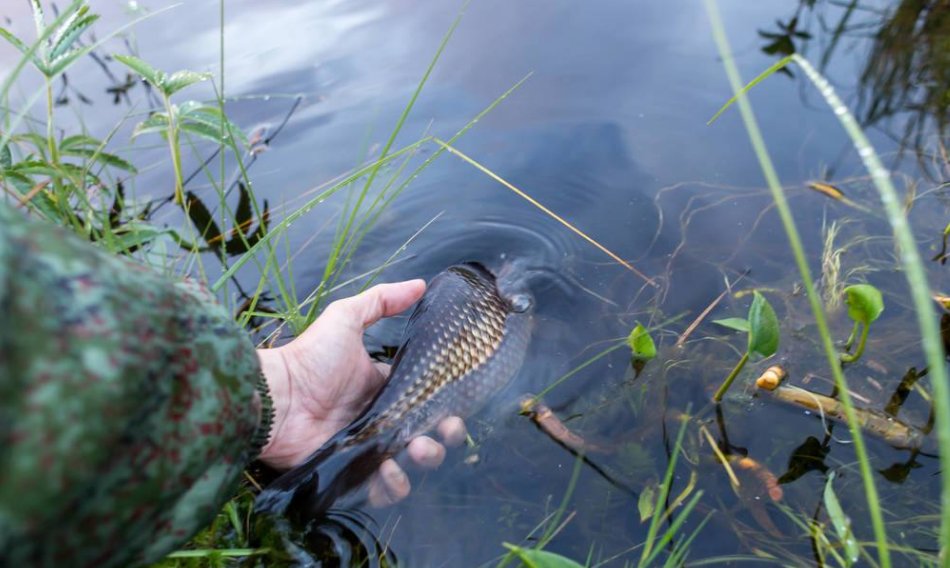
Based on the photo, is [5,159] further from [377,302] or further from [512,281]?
[512,281]

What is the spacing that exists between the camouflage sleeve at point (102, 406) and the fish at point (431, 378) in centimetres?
82

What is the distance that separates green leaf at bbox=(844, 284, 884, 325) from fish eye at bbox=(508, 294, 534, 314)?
141 cm

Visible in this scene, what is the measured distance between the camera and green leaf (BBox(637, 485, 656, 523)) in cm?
203

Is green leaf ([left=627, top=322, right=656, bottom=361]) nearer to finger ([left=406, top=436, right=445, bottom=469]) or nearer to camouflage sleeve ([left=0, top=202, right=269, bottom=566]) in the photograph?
finger ([left=406, top=436, right=445, bottom=469])

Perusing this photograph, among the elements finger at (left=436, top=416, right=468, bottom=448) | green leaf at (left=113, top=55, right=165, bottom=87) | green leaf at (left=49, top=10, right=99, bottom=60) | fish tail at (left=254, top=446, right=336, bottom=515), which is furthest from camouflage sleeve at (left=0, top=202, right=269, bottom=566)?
green leaf at (left=113, top=55, right=165, bottom=87)

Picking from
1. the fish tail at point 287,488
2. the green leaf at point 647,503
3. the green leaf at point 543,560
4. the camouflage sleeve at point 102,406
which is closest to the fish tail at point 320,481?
the fish tail at point 287,488

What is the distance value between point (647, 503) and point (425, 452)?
761 mm

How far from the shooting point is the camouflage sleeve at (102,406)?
0.91 metres

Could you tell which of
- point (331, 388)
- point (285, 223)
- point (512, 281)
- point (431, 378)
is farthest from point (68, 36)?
point (512, 281)

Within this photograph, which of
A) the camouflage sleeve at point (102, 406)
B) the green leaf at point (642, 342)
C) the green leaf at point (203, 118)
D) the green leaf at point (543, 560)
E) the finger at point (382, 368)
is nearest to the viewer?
the camouflage sleeve at point (102, 406)

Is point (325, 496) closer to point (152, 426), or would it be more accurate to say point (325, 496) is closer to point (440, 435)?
point (440, 435)

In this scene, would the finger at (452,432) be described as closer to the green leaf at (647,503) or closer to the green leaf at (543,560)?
the green leaf at (647,503)

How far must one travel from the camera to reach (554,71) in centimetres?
443

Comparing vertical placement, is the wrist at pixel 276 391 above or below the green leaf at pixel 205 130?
below
